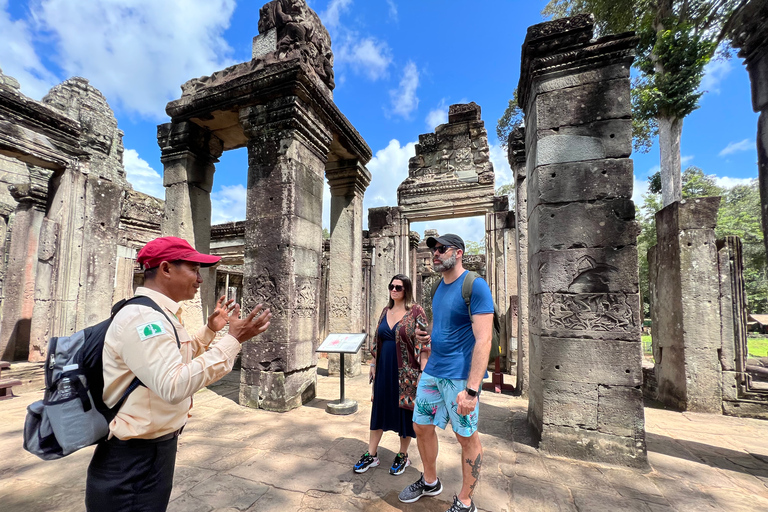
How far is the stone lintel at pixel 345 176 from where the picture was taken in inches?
277

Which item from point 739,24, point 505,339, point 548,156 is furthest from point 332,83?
point 505,339

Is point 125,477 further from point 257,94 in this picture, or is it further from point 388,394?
point 257,94

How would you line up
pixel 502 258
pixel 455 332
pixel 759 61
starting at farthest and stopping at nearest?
1. pixel 502 258
2. pixel 759 61
3. pixel 455 332

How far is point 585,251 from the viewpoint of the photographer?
332 centimetres

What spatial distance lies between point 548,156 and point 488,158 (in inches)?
218

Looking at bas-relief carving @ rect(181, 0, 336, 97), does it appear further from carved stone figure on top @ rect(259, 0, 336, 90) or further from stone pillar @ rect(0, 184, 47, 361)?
stone pillar @ rect(0, 184, 47, 361)

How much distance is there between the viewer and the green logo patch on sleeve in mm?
1306

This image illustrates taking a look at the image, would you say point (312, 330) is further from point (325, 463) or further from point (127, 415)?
point (127, 415)

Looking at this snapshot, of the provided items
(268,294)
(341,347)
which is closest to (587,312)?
(341,347)

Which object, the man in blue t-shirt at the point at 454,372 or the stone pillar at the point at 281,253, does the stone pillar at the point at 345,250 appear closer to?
the stone pillar at the point at 281,253

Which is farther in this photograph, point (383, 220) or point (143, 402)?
point (383, 220)

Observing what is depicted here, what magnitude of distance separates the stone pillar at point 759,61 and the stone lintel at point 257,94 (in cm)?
482

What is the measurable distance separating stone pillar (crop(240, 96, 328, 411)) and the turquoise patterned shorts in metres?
2.69

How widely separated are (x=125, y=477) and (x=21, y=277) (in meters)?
9.28
